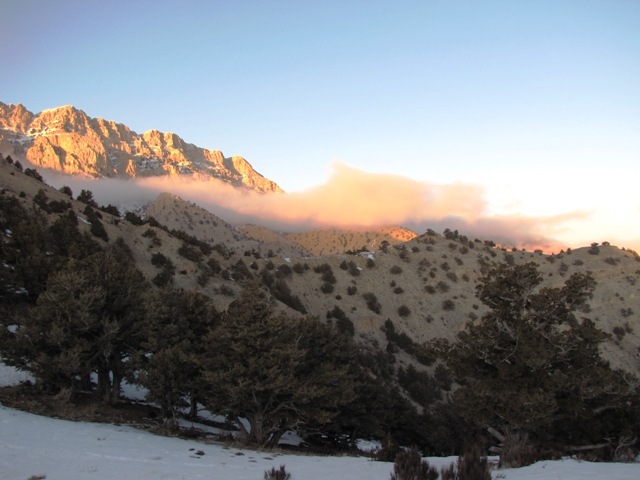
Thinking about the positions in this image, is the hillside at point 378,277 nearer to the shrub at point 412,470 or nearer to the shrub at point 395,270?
the shrub at point 395,270

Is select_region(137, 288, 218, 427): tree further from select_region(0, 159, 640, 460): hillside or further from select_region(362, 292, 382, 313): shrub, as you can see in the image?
select_region(362, 292, 382, 313): shrub

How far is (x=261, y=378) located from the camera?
63.5 feet

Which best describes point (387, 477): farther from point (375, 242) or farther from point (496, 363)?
point (375, 242)

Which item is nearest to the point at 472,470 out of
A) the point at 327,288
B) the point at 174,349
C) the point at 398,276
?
the point at 174,349

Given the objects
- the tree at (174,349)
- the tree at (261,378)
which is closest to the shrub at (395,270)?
the tree at (174,349)

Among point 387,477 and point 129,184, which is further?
point 129,184

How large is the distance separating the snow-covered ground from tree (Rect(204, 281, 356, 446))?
2338 mm

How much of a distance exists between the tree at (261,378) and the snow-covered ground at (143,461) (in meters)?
2.34

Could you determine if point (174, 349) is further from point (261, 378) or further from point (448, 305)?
point (448, 305)

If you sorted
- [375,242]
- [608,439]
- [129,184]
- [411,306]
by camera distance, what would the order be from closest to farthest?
[608,439] < [411,306] < [375,242] < [129,184]

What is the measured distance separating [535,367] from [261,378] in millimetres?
11463

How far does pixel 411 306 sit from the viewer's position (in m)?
69.1

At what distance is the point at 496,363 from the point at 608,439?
5479 mm

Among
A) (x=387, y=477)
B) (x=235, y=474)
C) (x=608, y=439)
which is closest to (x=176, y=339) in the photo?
(x=235, y=474)
